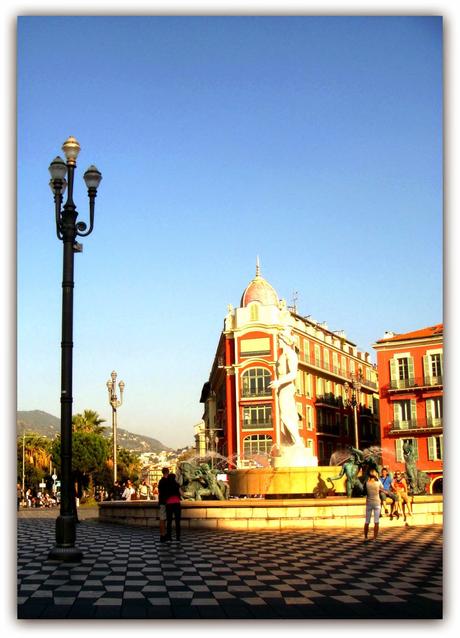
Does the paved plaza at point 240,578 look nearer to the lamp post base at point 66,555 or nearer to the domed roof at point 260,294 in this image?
the lamp post base at point 66,555

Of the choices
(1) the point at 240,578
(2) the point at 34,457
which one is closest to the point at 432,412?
(1) the point at 240,578

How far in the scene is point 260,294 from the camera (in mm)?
60906

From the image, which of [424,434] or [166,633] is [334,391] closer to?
[424,434]

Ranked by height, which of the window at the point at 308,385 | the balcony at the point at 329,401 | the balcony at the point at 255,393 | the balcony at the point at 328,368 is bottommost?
the balcony at the point at 329,401

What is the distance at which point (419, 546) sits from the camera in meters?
13.9

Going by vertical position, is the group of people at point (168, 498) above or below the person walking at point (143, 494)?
above

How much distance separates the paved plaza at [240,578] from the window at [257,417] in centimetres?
4184

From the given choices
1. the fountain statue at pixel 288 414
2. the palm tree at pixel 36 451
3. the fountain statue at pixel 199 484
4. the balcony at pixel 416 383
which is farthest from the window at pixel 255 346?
the fountain statue at pixel 199 484

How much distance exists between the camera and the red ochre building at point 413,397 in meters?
48.2

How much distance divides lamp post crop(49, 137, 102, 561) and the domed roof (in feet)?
156

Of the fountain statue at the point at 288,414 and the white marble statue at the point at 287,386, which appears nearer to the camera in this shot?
the fountain statue at the point at 288,414

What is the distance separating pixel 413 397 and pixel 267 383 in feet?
42.0

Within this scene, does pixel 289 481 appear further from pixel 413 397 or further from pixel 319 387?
pixel 319 387

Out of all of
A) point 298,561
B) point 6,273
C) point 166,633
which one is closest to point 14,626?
point 166,633
